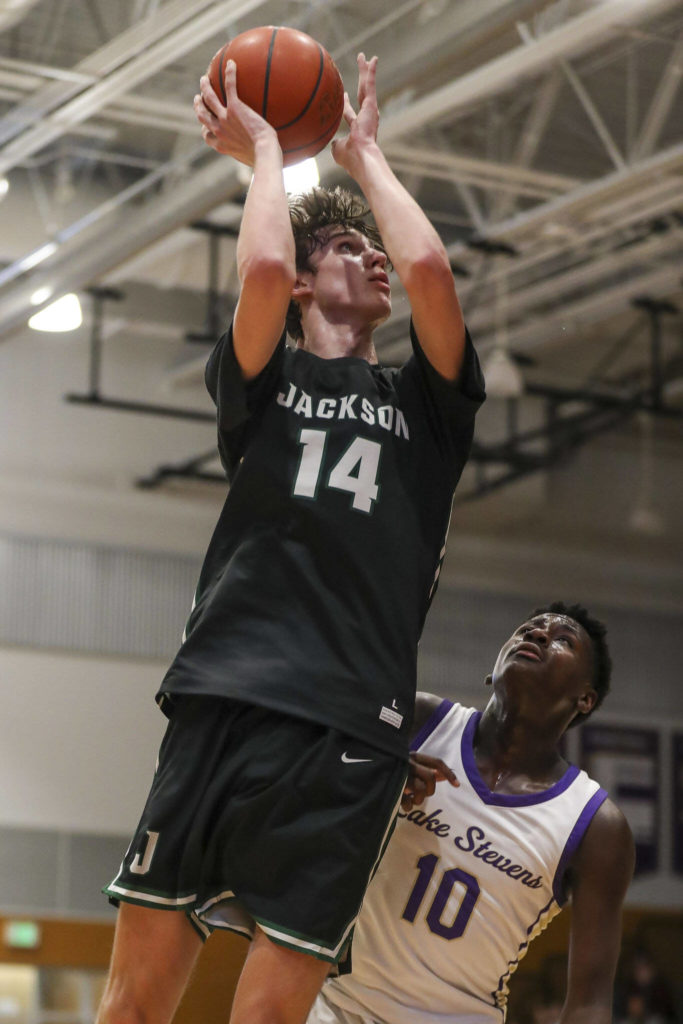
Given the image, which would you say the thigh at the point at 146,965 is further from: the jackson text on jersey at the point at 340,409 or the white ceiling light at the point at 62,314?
the white ceiling light at the point at 62,314

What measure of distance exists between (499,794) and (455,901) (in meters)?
0.29

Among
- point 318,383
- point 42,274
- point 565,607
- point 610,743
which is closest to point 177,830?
point 318,383

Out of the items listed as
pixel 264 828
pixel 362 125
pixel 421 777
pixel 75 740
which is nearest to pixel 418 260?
pixel 362 125

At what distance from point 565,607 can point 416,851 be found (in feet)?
2.53

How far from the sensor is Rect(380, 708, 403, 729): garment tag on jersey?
9.74ft

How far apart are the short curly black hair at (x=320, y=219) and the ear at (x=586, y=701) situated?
134cm

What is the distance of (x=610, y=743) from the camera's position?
16.8 meters

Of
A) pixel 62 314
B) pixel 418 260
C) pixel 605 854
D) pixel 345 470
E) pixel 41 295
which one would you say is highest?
pixel 41 295

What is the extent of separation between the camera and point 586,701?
4113mm

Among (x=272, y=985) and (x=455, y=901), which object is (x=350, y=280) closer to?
(x=272, y=985)

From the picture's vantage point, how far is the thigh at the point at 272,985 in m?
2.83

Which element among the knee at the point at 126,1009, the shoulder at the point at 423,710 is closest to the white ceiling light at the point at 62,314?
the shoulder at the point at 423,710

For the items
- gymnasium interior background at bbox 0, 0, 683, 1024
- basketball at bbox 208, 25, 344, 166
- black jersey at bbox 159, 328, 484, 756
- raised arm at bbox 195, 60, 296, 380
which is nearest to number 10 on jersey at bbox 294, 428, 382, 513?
black jersey at bbox 159, 328, 484, 756

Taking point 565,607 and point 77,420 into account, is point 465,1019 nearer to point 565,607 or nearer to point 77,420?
point 565,607
